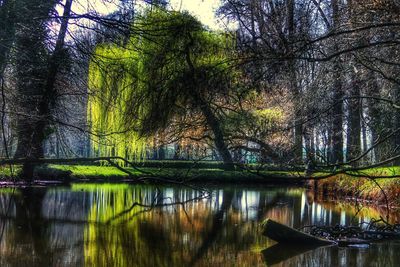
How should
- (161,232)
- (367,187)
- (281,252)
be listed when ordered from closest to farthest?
(281,252), (161,232), (367,187)

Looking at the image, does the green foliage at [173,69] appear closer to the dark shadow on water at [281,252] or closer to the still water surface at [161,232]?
the still water surface at [161,232]

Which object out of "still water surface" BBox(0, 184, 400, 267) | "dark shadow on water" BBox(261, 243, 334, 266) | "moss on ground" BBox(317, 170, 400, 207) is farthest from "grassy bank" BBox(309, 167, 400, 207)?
"dark shadow on water" BBox(261, 243, 334, 266)

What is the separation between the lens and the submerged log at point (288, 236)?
22.7 ft

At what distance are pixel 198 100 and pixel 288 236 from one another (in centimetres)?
315

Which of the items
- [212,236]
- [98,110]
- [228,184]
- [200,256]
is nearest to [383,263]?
[200,256]

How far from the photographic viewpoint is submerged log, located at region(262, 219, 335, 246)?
6.93 metres

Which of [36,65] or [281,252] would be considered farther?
[36,65]

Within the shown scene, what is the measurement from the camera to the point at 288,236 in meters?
7.04

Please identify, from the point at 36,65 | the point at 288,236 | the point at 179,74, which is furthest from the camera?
the point at 36,65

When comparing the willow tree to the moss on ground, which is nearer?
the willow tree

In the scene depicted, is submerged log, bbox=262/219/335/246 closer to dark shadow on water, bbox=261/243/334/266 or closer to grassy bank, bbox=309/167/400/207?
dark shadow on water, bbox=261/243/334/266

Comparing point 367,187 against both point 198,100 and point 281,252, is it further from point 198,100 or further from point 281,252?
point 198,100

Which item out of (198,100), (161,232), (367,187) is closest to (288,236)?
(161,232)

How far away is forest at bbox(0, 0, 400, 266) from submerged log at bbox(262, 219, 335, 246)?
8cm
